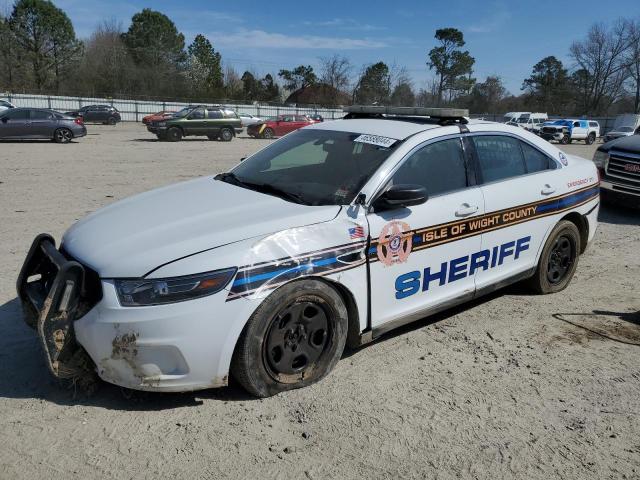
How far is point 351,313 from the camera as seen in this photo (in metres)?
3.48

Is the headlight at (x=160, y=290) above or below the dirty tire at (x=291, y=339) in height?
above

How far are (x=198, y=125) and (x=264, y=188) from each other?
2389 cm

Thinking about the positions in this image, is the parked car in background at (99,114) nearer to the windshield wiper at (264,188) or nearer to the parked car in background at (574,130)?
the parked car in background at (574,130)

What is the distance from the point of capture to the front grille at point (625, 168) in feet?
27.3

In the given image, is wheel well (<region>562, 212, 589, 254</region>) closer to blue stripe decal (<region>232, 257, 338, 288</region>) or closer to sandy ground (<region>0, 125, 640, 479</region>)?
sandy ground (<region>0, 125, 640, 479</region>)

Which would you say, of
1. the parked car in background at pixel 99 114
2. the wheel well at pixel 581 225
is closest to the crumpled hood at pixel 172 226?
the wheel well at pixel 581 225

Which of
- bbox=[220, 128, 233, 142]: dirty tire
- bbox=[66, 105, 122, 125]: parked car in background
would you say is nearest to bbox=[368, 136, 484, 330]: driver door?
bbox=[220, 128, 233, 142]: dirty tire

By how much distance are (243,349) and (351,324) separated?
82 cm

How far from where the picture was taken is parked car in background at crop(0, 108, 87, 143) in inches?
805

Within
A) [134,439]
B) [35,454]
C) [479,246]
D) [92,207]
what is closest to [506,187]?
[479,246]

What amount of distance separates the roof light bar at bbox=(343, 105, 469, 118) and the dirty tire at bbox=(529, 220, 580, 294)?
146cm

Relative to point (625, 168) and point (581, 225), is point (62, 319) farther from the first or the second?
Result: point (625, 168)

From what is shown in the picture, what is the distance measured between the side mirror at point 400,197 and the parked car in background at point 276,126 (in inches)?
1131

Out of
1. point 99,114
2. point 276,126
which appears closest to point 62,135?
point 276,126
